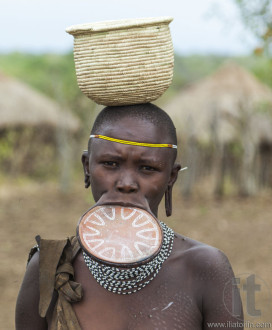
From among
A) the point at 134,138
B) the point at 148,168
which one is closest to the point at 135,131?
the point at 134,138

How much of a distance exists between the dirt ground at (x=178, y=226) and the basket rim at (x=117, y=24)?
12.6 feet

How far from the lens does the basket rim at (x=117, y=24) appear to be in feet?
5.60

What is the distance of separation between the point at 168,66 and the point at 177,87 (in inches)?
1085

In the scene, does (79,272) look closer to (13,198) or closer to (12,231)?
(12,231)

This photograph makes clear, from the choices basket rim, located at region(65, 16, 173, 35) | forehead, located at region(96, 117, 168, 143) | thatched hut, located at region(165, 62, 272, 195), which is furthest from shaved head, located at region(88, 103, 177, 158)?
thatched hut, located at region(165, 62, 272, 195)

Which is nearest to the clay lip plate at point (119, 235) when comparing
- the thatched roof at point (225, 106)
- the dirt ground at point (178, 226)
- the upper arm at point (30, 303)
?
the upper arm at point (30, 303)

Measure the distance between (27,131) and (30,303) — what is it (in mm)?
13565

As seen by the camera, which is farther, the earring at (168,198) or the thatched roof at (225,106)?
the thatched roof at (225,106)

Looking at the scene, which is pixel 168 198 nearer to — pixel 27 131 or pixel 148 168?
pixel 148 168

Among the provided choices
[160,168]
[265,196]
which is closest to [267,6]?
[160,168]

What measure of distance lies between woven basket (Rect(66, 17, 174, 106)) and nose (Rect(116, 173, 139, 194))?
0.28 m

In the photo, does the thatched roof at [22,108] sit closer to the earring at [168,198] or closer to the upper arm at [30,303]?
the earring at [168,198]

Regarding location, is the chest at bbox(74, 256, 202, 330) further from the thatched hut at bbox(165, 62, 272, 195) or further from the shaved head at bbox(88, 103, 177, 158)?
the thatched hut at bbox(165, 62, 272, 195)

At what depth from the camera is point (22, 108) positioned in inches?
609
